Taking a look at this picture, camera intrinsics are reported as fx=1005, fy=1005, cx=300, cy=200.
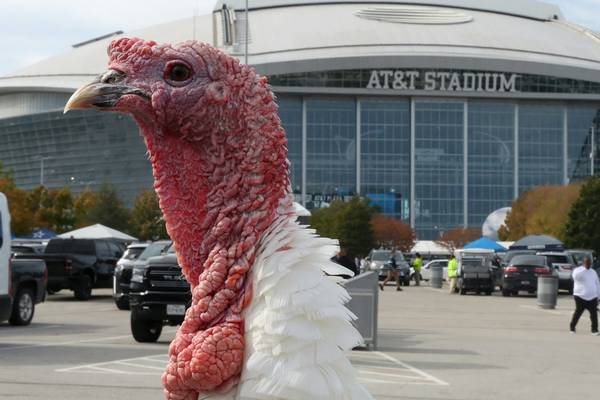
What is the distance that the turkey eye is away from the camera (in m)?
2.31

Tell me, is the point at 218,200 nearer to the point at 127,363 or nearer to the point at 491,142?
the point at 127,363

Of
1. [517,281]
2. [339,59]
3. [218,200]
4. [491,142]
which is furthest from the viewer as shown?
[491,142]

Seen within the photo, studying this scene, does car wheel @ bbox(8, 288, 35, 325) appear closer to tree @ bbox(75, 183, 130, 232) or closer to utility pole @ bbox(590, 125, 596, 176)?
tree @ bbox(75, 183, 130, 232)

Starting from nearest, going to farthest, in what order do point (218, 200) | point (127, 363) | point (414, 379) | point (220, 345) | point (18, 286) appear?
point (220, 345) < point (218, 200) < point (414, 379) < point (127, 363) < point (18, 286)

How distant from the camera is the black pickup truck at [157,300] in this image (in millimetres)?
16953

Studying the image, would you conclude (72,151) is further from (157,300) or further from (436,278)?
(157,300)

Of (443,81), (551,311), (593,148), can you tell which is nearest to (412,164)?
(443,81)

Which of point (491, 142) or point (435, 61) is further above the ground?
point (435, 61)

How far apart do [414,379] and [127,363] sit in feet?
12.8

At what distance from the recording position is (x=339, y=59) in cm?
9975

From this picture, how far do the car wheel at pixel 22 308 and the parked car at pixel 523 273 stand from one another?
77.4 feet

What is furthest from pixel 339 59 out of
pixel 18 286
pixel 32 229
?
pixel 18 286

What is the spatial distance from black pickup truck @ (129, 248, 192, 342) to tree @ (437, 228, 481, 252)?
8230cm

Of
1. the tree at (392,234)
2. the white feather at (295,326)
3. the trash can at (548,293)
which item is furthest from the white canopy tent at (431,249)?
the white feather at (295,326)
